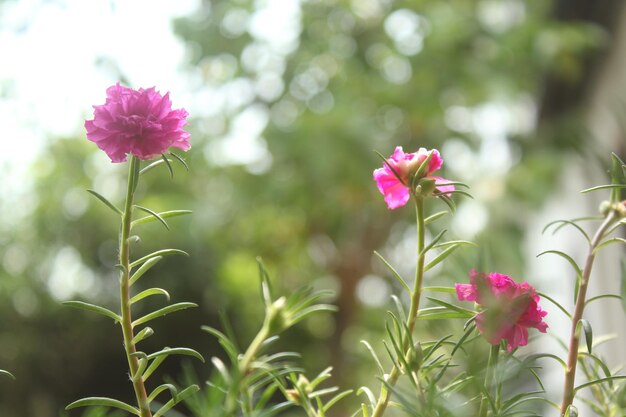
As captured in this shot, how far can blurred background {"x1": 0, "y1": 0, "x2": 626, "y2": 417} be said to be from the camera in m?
2.51

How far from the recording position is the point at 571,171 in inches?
127

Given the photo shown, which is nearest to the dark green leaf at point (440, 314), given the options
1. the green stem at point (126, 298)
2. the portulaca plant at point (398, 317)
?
the portulaca plant at point (398, 317)

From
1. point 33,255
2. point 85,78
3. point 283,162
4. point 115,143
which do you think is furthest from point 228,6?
point 115,143

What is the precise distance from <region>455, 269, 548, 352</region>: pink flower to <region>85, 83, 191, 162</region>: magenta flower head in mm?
151

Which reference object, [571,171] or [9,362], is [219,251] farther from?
[571,171]

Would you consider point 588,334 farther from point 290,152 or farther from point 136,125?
point 290,152

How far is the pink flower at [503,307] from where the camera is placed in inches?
13.1

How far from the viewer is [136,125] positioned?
13.9 inches

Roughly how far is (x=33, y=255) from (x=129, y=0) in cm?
238

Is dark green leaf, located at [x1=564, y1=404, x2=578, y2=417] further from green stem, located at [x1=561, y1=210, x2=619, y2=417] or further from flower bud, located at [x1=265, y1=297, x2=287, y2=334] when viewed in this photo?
flower bud, located at [x1=265, y1=297, x2=287, y2=334]

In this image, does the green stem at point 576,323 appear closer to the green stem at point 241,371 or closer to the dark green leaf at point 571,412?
the dark green leaf at point 571,412

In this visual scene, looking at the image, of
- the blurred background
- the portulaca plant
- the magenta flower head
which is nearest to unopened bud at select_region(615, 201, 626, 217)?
the portulaca plant

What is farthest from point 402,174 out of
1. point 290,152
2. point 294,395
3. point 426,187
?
point 290,152

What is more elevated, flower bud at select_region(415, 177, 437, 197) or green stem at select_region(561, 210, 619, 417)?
flower bud at select_region(415, 177, 437, 197)
